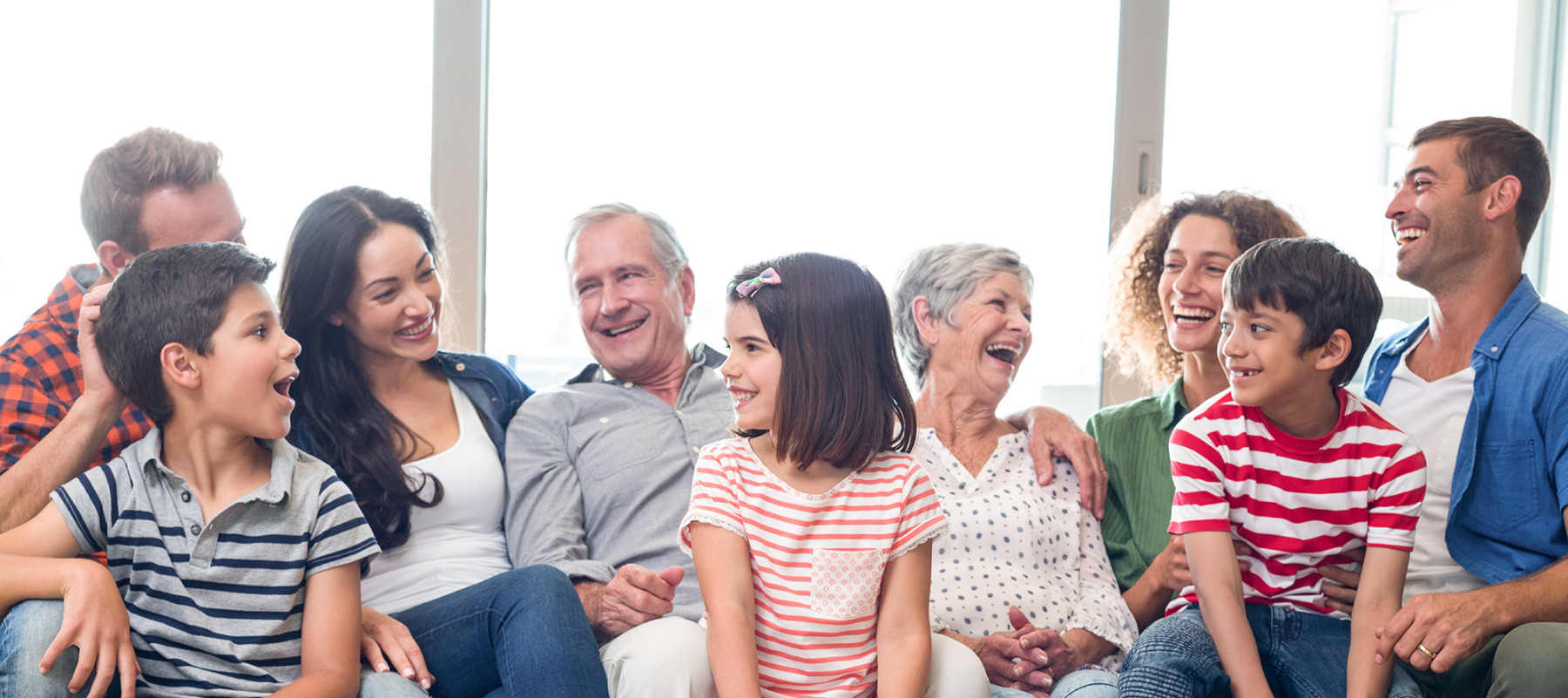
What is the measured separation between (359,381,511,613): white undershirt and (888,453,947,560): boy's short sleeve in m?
0.86

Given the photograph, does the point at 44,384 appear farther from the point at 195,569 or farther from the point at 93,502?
the point at 195,569

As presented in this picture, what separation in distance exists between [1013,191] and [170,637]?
2366 millimetres

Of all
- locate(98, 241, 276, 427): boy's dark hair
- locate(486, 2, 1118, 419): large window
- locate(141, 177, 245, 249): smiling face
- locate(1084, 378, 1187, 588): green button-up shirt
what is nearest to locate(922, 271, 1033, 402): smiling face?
locate(1084, 378, 1187, 588): green button-up shirt

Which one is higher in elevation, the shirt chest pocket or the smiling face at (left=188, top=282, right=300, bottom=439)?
the smiling face at (left=188, top=282, right=300, bottom=439)

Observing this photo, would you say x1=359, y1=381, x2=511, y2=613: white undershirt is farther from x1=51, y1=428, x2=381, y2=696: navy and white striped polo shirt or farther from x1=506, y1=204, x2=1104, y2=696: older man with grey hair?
x1=51, y1=428, x2=381, y2=696: navy and white striped polo shirt

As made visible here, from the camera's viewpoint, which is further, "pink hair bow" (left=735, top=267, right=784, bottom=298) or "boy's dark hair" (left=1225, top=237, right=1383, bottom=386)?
"boy's dark hair" (left=1225, top=237, right=1383, bottom=386)

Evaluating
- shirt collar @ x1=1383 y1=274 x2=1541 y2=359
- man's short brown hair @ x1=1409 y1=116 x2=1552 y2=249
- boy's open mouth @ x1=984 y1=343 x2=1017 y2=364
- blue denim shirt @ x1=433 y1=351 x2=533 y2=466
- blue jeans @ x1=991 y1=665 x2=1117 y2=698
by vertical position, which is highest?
man's short brown hair @ x1=1409 y1=116 x2=1552 y2=249

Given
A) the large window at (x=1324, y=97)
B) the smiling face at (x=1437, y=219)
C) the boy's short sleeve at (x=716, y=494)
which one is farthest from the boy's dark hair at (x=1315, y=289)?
the large window at (x=1324, y=97)

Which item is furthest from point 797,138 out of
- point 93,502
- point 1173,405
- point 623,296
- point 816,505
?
point 93,502

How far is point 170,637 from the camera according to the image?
59.1 inches

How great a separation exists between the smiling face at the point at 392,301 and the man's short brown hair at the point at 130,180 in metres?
0.35

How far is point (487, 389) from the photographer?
217 centimetres

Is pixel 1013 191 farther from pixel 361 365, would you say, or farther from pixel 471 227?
pixel 361 365

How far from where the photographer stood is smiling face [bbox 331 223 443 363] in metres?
1.96
